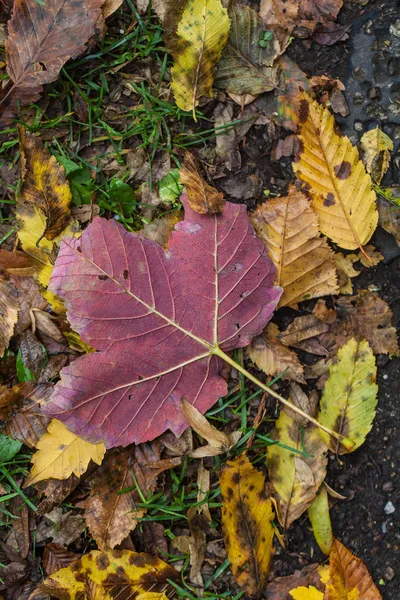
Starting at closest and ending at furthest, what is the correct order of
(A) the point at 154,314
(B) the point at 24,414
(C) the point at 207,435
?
(A) the point at 154,314
(C) the point at 207,435
(B) the point at 24,414

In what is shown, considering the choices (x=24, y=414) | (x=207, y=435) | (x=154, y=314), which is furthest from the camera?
(x=24, y=414)

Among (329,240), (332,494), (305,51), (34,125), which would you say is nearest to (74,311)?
(34,125)

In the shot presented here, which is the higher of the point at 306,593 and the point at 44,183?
the point at 44,183

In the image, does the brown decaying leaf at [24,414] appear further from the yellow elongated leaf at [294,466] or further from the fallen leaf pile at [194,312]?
the yellow elongated leaf at [294,466]

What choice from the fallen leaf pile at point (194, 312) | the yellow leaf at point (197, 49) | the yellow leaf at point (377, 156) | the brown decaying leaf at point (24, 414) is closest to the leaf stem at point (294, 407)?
the fallen leaf pile at point (194, 312)

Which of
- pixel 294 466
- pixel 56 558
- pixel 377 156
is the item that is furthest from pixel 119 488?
pixel 377 156

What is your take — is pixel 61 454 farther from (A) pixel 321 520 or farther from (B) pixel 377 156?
(B) pixel 377 156
